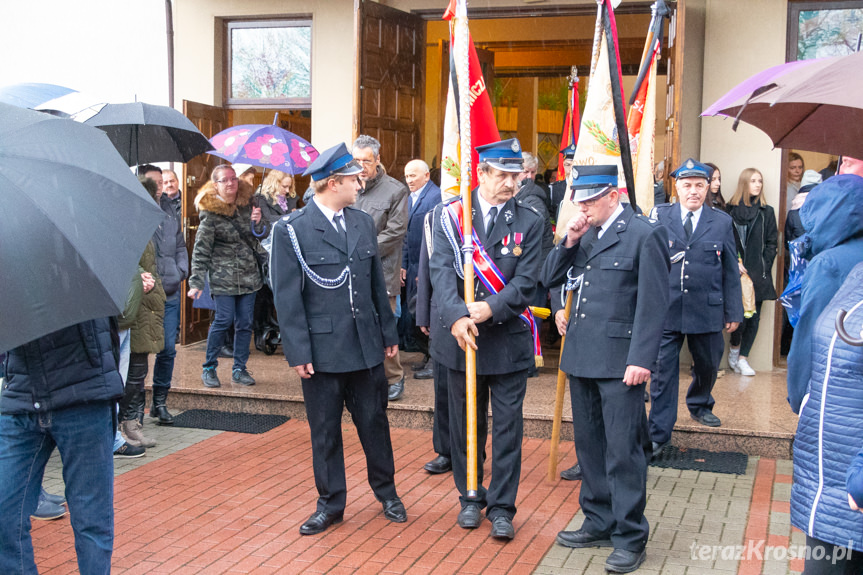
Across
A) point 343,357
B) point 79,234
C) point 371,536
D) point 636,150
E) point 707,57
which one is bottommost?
Answer: point 371,536

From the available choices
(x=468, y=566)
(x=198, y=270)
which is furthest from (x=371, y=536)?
(x=198, y=270)

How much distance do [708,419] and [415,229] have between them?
2.98 metres

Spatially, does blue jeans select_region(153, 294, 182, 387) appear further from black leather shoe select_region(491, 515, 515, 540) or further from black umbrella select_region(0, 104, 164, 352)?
black umbrella select_region(0, 104, 164, 352)

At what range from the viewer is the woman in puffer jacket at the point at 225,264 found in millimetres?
7914

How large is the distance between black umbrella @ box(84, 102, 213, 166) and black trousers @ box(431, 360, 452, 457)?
232 cm

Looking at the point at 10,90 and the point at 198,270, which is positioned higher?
the point at 10,90

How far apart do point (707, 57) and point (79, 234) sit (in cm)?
757

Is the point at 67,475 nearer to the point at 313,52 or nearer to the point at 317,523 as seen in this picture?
the point at 317,523

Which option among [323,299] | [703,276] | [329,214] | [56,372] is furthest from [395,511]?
[703,276]

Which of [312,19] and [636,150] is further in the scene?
[312,19]

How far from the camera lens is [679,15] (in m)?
8.36

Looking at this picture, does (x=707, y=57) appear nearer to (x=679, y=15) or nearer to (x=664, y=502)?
(x=679, y=15)

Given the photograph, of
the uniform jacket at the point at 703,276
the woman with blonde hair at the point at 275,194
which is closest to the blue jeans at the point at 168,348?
the woman with blonde hair at the point at 275,194

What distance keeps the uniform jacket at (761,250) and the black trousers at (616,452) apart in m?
4.46
